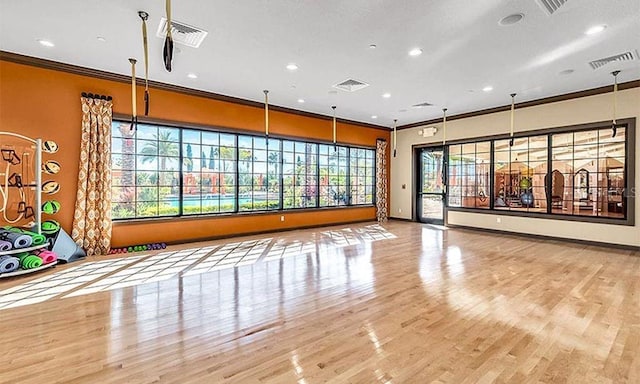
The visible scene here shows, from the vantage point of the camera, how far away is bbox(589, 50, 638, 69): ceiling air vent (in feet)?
15.5

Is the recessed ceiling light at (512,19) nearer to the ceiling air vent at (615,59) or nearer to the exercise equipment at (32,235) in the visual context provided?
the ceiling air vent at (615,59)

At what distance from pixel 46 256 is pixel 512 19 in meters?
7.02

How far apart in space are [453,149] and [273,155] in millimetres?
5237

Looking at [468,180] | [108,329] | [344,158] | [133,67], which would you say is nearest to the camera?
[108,329]

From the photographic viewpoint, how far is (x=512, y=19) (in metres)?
3.67

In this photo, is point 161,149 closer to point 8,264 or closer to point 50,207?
point 50,207

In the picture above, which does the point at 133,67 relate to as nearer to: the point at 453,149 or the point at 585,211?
the point at 453,149

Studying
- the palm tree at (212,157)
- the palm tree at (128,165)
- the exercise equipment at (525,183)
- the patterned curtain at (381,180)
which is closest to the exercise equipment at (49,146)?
the palm tree at (128,165)

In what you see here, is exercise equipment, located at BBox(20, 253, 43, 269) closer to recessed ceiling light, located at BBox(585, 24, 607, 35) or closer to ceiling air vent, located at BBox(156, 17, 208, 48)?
ceiling air vent, located at BBox(156, 17, 208, 48)

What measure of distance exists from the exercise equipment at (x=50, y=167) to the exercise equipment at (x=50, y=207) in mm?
487

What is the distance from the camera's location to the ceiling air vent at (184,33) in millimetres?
3871

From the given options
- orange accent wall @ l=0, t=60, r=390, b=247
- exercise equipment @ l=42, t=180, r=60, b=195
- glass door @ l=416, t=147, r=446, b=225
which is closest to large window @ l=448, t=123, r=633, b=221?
glass door @ l=416, t=147, r=446, b=225

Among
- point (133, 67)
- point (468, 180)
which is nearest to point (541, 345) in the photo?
point (133, 67)

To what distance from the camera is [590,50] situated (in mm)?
4547
